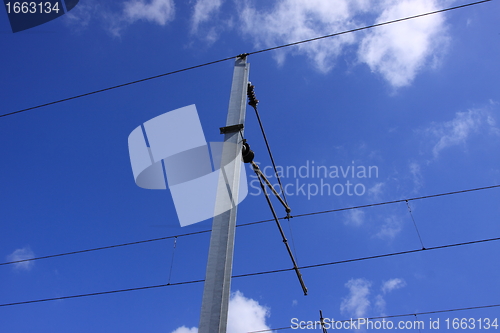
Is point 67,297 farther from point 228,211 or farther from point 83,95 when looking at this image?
point 228,211

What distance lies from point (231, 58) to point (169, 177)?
3.05m

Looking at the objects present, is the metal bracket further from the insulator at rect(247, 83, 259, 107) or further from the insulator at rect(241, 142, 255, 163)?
the insulator at rect(247, 83, 259, 107)

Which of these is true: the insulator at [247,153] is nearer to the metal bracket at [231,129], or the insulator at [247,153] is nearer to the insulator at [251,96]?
the metal bracket at [231,129]

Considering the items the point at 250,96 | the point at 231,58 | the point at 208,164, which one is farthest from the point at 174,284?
the point at 231,58

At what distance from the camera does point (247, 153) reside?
621 cm

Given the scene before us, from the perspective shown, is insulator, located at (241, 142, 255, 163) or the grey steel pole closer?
the grey steel pole

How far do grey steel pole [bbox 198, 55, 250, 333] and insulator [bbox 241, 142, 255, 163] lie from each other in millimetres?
443

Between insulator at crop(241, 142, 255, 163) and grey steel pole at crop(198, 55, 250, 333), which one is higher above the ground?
insulator at crop(241, 142, 255, 163)

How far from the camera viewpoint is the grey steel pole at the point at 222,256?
13.4ft

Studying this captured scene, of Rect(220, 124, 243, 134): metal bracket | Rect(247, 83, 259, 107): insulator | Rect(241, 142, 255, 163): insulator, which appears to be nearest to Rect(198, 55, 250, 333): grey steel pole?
Rect(220, 124, 243, 134): metal bracket

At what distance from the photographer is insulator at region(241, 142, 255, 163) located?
6.14 m

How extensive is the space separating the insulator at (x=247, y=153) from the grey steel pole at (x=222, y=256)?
44 cm

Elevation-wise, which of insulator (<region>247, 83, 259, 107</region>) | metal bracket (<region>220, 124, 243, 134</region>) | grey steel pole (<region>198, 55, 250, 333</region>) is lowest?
grey steel pole (<region>198, 55, 250, 333</region>)

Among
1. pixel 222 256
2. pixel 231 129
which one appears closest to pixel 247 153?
pixel 231 129
